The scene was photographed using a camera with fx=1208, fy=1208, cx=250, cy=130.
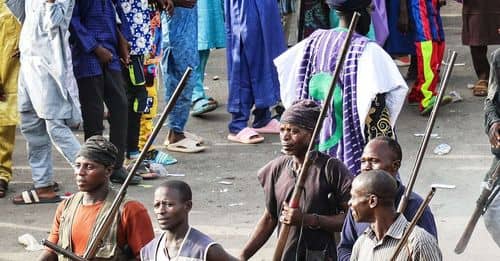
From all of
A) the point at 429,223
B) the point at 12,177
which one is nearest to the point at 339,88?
the point at 429,223

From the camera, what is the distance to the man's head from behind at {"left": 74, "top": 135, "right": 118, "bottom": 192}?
5438mm

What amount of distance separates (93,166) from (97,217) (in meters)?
0.26

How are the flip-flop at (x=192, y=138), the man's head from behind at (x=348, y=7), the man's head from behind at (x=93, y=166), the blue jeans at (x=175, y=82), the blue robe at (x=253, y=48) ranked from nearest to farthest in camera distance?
the man's head from behind at (x=93, y=166) < the man's head from behind at (x=348, y=7) < the blue jeans at (x=175, y=82) < the blue robe at (x=253, y=48) < the flip-flop at (x=192, y=138)

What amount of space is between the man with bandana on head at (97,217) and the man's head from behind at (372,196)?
1.06m

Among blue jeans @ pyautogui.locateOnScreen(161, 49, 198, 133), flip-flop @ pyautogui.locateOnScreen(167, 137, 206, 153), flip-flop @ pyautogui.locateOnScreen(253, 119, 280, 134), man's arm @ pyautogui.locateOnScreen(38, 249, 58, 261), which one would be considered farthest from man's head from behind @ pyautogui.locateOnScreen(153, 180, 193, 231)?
flip-flop @ pyautogui.locateOnScreen(253, 119, 280, 134)

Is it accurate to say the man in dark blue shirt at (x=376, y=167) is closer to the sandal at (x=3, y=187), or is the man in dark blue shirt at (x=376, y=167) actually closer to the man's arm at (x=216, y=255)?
the man's arm at (x=216, y=255)

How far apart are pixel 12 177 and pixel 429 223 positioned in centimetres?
463

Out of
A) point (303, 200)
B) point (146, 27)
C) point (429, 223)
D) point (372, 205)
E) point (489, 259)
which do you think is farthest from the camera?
point (146, 27)

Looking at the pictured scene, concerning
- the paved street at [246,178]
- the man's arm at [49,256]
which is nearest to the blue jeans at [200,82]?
the paved street at [246,178]

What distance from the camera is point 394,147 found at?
537 cm

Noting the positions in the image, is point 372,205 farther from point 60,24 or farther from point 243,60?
point 243,60

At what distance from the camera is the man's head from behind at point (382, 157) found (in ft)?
17.4

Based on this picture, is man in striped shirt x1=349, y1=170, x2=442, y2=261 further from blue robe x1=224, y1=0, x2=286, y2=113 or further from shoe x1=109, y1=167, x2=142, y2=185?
blue robe x1=224, y1=0, x2=286, y2=113

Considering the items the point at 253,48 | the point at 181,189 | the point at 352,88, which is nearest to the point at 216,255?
the point at 181,189
